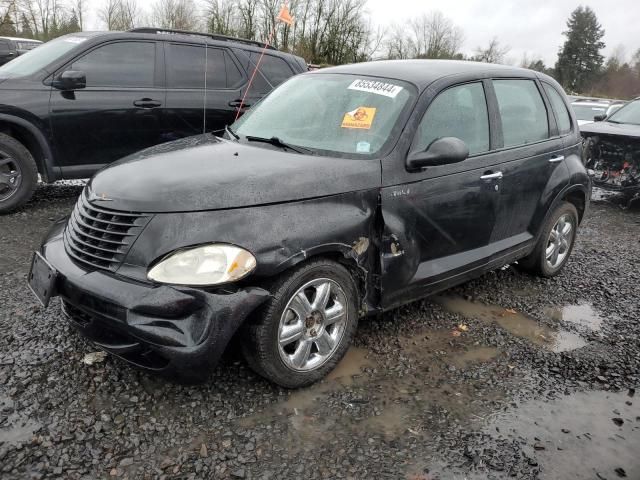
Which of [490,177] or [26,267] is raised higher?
[490,177]

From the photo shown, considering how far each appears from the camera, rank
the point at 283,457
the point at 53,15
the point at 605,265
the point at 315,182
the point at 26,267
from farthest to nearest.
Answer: the point at 53,15 → the point at 605,265 → the point at 26,267 → the point at 315,182 → the point at 283,457

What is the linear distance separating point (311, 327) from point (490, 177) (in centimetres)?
174

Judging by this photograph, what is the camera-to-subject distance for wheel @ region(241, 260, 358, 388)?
265 centimetres

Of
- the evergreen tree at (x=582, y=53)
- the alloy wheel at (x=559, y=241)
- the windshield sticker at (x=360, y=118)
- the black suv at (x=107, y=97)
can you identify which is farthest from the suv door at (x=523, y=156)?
the evergreen tree at (x=582, y=53)

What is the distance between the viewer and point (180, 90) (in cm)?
616

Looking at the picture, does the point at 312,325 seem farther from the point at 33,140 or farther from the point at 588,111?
the point at 588,111

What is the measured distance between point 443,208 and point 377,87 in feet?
3.01

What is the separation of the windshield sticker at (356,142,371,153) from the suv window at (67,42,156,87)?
3.72m

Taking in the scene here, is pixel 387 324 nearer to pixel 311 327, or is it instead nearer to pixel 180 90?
pixel 311 327

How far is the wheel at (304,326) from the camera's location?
8.71 ft

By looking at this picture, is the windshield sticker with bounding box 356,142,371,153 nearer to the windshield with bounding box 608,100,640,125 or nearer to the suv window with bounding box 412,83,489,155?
the suv window with bounding box 412,83,489,155

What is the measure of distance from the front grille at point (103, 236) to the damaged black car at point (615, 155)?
708cm

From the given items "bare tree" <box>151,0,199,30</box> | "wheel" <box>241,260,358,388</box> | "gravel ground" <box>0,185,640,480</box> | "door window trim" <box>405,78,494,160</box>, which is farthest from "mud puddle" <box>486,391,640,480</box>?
"bare tree" <box>151,0,199,30</box>

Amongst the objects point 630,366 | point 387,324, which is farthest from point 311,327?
point 630,366
